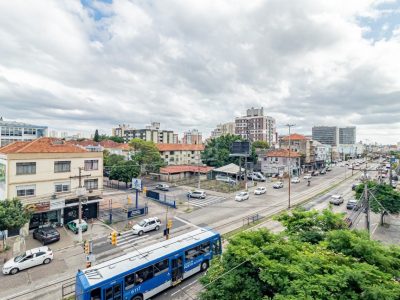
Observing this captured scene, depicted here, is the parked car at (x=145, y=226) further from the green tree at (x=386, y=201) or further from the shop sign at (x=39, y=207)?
the green tree at (x=386, y=201)

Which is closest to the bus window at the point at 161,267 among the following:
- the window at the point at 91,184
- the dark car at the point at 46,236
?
the dark car at the point at 46,236

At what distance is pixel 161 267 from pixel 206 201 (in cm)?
2614

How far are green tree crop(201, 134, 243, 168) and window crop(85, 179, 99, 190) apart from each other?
126ft

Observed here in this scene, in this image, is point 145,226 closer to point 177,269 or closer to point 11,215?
point 177,269

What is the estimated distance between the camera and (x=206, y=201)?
135ft

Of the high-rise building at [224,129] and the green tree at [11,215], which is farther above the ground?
the high-rise building at [224,129]

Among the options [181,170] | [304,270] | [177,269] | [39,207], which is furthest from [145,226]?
[181,170]

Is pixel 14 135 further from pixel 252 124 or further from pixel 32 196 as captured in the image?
pixel 252 124

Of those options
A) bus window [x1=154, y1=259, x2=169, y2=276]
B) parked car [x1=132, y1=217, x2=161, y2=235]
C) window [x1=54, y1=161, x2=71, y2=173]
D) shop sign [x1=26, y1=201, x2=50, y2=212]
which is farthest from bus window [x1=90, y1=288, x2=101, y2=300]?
window [x1=54, y1=161, x2=71, y2=173]

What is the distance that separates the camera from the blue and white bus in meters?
12.8

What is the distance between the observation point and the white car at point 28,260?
18.0 meters

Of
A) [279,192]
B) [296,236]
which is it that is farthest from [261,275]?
[279,192]

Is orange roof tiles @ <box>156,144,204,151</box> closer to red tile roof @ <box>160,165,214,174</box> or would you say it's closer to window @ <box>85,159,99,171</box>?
red tile roof @ <box>160,165,214,174</box>

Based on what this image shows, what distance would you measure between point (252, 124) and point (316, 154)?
58632 mm
